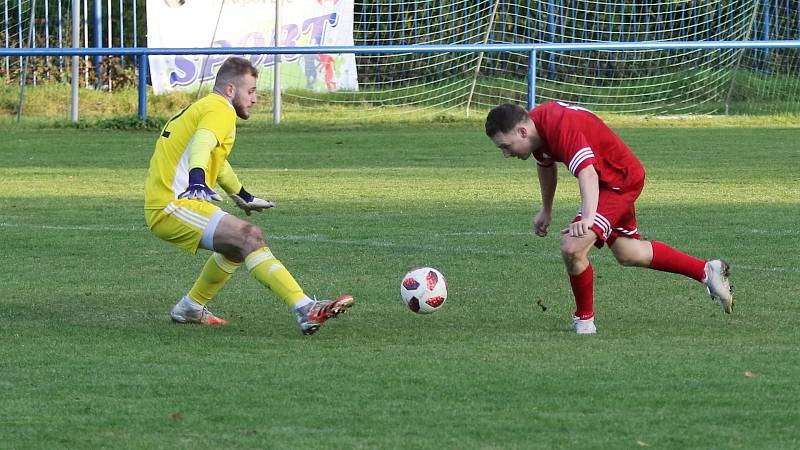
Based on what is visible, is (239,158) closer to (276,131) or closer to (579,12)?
(276,131)

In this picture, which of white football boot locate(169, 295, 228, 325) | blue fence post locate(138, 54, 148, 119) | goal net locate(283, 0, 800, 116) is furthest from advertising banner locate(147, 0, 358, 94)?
white football boot locate(169, 295, 228, 325)

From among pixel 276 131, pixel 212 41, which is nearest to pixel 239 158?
pixel 276 131

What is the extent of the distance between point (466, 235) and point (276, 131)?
10.7m

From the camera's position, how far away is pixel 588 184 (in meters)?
6.66

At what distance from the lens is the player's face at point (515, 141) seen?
22.2 feet

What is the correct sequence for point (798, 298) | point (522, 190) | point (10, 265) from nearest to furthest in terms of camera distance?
point (798, 298)
point (10, 265)
point (522, 190)

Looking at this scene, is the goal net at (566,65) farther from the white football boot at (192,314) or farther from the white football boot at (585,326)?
the white football boot at (585,326)

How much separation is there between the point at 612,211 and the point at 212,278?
6.52 feet

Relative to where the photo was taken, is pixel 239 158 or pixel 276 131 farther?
pixel 276 131

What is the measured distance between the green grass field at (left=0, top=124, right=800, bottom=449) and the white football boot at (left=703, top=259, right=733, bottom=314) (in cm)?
11

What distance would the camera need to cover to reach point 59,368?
19.9 feet

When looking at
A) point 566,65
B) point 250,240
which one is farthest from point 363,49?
point 250,240

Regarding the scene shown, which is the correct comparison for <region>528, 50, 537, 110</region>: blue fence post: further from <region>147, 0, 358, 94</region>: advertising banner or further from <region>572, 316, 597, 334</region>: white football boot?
<region>572, 316, 597, 334</region>: white football boot

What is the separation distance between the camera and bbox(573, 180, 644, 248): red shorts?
6.88m
